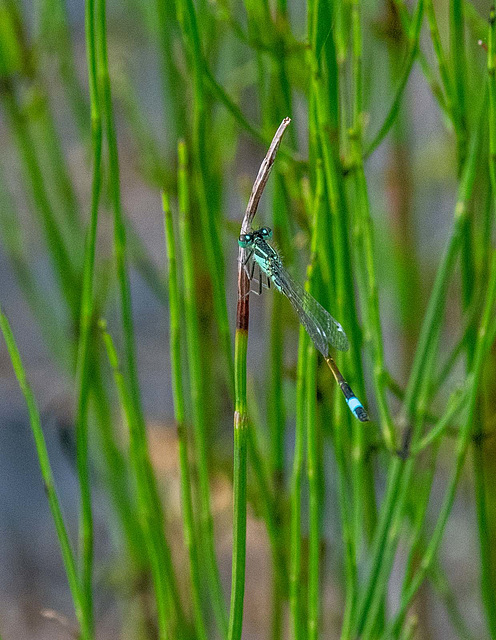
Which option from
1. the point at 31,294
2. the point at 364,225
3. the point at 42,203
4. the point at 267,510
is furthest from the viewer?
the point at 31,294

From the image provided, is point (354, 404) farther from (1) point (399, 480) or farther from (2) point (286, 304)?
(2) point (286, 304)

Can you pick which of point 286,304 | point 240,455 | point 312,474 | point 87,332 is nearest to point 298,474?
point 312,474

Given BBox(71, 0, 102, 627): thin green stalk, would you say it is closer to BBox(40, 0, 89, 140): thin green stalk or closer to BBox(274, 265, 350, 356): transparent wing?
BBox(274, 265, 350, 356): transparent wing

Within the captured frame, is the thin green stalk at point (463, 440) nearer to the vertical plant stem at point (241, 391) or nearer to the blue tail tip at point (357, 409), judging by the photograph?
the blue tail tip at point (357, 409)

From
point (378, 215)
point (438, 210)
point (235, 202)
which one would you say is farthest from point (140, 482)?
point (438, 210)

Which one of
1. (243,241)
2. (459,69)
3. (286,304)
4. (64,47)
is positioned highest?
(64,47)

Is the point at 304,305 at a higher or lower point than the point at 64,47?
lower

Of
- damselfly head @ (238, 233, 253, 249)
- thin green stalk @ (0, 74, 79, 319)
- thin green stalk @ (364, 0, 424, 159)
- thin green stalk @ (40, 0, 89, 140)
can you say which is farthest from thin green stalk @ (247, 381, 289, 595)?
thin green stalk @ (40, 0, 89, 140)

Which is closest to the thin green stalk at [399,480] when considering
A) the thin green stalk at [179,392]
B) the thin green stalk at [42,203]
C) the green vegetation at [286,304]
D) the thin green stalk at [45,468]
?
the green vegetation at [286,304]
